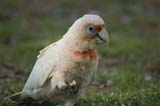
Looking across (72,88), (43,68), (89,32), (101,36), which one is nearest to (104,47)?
(101,36)

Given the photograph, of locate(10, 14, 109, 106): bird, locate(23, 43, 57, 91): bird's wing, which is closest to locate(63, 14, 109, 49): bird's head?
locate(10, 14, 109, 106): bird

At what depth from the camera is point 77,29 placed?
6949mm

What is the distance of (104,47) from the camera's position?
23.5 ft

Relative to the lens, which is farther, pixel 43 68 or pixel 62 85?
pixel 43 68

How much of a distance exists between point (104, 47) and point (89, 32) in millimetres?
360

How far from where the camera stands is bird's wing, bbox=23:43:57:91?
23.5 feet

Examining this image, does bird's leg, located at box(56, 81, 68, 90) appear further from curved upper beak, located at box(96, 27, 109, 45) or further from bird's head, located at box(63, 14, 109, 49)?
curved upper beak, located at box(96, 27, 109, 45)

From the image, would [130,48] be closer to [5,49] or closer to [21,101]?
[5,49]

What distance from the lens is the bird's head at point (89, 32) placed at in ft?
22.7

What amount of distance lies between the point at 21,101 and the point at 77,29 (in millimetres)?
1509

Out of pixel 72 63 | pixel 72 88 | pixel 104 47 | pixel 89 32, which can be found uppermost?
pixel 89 32

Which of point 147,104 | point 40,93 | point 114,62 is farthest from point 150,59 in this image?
point 40,93

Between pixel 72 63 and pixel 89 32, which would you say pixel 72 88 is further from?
pixel 89 32

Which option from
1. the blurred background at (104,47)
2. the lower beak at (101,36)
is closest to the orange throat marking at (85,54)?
the lower beak at (101,36)
